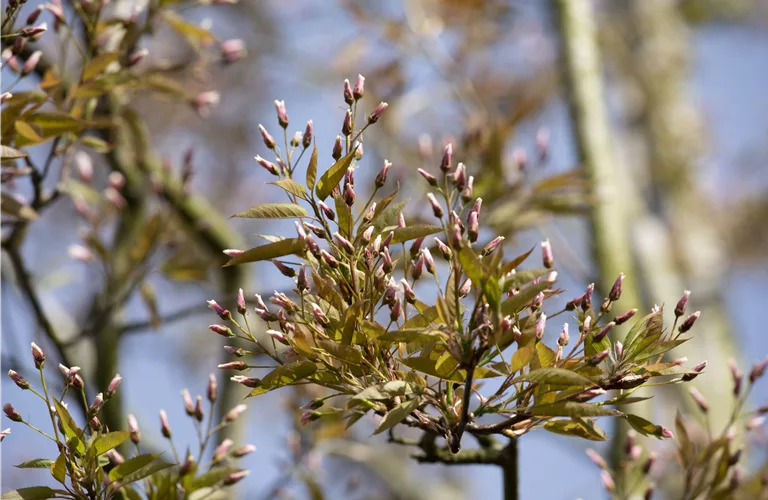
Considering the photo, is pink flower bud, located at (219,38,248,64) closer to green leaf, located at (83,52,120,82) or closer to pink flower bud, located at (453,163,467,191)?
green leaf, located at (83,52,120,82)

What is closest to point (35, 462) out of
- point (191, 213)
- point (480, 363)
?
point (480, 363)

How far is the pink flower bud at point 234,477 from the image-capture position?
148 centimetres

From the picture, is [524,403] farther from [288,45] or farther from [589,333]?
[288,45]

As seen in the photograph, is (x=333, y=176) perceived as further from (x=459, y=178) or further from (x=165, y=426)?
(x=165, y=426)

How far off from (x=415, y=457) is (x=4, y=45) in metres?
1.30

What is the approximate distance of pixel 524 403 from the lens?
1241 millimetres

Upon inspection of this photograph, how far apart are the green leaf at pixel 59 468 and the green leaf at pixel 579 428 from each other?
2.68 ft

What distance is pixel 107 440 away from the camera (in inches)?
49.8

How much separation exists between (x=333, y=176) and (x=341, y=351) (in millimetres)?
293

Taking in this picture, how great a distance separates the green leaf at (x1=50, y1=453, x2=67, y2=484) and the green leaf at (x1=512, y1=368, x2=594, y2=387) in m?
0.79

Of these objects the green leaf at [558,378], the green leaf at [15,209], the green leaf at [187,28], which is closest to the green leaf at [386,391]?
the green leaf at [558,378]

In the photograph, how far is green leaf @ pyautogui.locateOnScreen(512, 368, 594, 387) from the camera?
107 centimetres

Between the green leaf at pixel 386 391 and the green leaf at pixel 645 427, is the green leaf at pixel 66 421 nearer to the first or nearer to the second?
the green leaf at pixel 386 391

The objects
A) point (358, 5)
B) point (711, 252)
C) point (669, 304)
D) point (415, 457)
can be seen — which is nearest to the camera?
point (415, 457)
